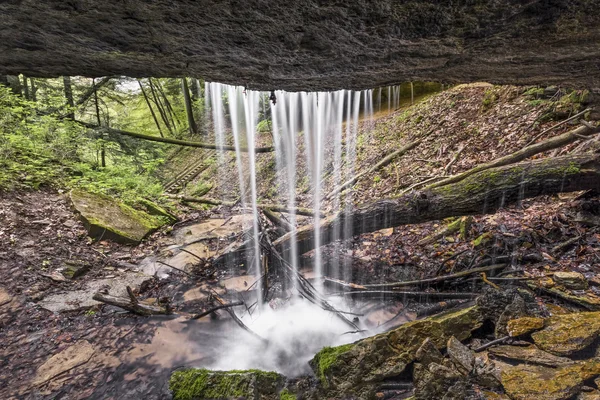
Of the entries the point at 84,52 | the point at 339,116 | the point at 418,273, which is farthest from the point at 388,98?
the point at 84,52

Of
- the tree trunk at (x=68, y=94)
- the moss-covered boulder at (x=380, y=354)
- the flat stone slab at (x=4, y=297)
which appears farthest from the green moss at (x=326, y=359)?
the tree trunk at (x=68, y=94)

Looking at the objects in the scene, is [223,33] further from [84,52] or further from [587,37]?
[587,37]

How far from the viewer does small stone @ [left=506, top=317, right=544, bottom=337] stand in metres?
3.22

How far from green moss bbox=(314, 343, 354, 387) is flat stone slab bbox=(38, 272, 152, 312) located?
3609 mm

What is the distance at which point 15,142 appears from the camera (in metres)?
7.05

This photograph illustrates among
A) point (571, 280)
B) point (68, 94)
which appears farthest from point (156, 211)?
point (571, 280)

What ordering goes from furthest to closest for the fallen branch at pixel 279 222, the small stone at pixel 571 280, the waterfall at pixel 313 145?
1. the waterfall at pixel 313 145
2. the fallen branch at pixel 279 222
3. the small stone at pixel 571 280

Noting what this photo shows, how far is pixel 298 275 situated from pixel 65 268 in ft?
14.2

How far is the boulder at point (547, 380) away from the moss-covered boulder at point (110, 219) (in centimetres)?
750

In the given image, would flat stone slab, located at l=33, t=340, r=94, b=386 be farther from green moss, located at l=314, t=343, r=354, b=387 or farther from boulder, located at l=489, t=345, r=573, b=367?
boulder, located at l=489, t=345, r=573, b=367

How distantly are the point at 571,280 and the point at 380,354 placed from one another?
2.88m

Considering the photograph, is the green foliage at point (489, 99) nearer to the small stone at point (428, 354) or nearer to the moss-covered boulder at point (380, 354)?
the moss-covered boulder at point (380, 354)

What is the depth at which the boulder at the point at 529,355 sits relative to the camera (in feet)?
9.21

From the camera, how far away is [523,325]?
10.7 feet
